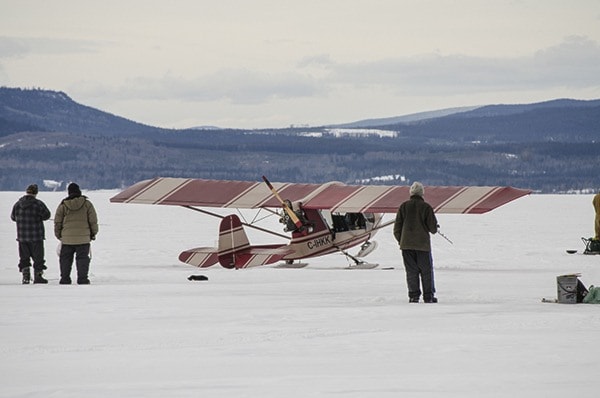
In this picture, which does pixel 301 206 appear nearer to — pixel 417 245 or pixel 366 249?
pixel 366 249

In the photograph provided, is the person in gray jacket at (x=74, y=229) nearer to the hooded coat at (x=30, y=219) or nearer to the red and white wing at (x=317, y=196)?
the hooded coat at (x=30, y=219)

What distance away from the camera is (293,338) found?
8.83m

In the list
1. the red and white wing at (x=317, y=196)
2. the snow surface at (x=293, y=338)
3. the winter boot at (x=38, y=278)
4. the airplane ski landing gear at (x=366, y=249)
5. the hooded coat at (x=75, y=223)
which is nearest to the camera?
the snow surface at (x=293, y=338)

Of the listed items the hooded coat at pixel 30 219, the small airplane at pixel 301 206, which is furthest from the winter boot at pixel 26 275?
the small airplane at pixel 301 206

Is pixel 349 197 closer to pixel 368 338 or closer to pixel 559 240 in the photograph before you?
pixel 559 240

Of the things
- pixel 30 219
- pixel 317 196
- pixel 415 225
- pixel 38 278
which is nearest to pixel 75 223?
pixel 30 219

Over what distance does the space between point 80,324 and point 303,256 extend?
1055 centimetres

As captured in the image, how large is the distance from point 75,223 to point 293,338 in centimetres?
601

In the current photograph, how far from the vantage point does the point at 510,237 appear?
101 feet

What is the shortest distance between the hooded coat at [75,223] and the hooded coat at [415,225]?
12.9 feet

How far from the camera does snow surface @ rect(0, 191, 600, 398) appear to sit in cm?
681

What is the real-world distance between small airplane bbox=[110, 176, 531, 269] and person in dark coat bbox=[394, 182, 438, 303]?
6237 millimetres

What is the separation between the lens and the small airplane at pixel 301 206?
19.3 meters

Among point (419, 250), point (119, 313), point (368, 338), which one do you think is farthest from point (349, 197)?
point (368, 338)
